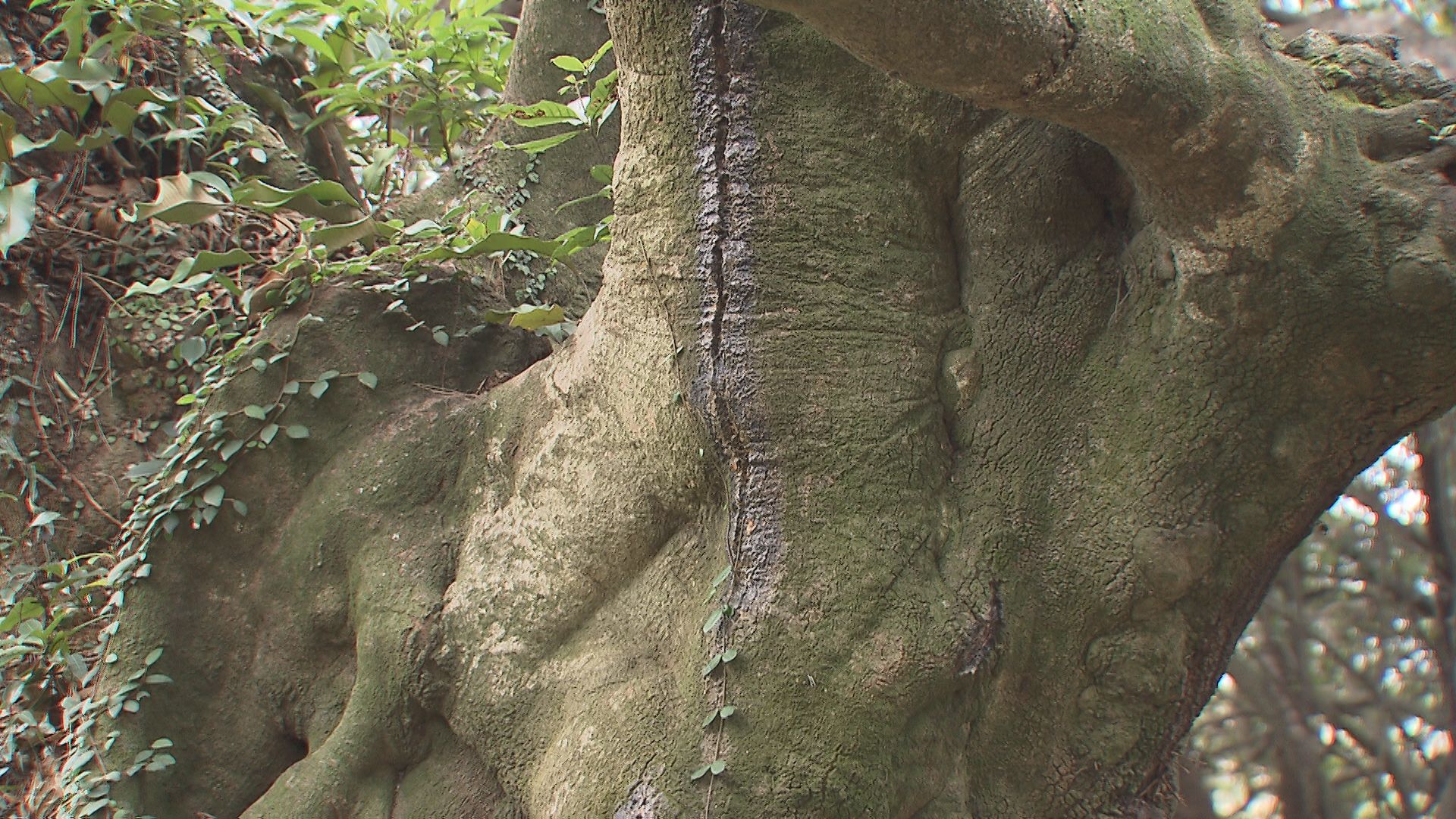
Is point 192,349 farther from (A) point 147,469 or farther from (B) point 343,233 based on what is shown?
(B) point 343,233

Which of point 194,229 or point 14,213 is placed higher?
point 14,213

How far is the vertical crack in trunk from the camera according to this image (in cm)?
174

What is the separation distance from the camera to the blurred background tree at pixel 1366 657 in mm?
4863

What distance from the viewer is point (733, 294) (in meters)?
1.77

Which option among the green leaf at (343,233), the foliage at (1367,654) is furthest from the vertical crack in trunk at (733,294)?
the foliage at (1367,654)

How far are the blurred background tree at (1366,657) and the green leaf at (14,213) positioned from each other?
13.5ft

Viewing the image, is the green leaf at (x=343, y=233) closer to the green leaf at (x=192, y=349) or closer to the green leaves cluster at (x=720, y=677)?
the green leaf at (x=192, y=349)

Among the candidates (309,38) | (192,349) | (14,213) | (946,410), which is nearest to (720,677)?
(946,410)

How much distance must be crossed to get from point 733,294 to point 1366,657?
6665mm

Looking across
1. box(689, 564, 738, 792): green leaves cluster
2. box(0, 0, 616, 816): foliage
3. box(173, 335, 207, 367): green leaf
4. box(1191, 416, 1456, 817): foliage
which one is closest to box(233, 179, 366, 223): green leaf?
box(0, 0, 616, 816): foliage

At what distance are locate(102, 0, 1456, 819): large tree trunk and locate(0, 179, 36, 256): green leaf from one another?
1.37m

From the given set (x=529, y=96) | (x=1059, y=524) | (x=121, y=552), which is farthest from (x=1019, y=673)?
(x=529, y=96)

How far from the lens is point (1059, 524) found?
1.78m

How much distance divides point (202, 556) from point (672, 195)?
4.63 ft
